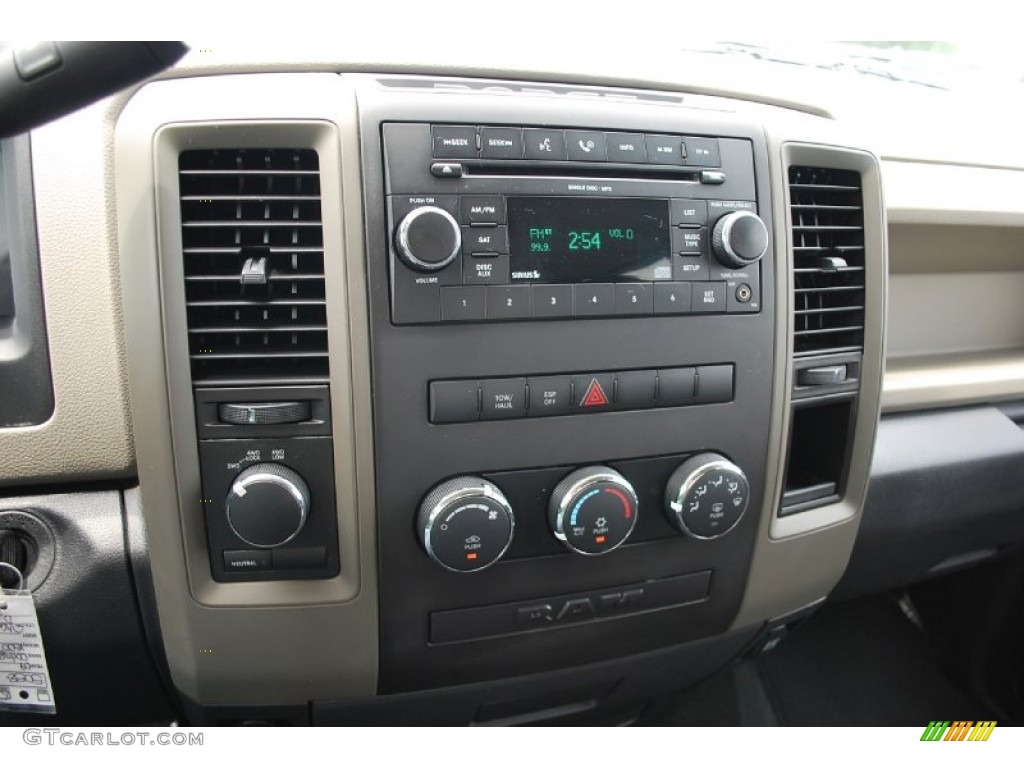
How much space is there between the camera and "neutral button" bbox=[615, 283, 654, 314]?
755 millimetres

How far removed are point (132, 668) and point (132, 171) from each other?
0.66m

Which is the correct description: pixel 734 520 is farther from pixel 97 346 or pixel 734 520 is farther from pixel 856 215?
pixel 97 346

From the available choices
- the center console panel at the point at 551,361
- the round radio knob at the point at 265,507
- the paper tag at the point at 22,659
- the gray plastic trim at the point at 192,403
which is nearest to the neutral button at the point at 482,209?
the center console panel at the point at 551,361

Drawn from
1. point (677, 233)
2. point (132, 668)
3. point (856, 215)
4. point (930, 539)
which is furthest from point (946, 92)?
point (132, 668)

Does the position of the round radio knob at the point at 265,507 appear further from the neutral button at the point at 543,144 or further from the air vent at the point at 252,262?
the neutral button at the point at 543,144

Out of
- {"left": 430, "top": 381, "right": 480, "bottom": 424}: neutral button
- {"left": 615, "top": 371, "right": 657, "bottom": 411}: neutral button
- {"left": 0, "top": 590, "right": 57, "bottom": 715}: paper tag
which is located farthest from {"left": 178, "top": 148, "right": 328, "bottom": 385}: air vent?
{"left": 0, "top": 590, "right": 57, "bottom": 715}: paper tag

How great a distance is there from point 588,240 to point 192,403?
45 cm

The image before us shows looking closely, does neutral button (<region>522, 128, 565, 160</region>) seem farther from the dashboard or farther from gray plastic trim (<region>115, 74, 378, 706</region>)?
gray plastic trim (<region>115, 74, 378, 706</region>)

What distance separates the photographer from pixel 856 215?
0.90 meters

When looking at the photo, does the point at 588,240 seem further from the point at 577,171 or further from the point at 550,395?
the point at 550,395

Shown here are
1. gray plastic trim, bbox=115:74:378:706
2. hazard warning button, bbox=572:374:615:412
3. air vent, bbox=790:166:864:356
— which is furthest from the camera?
air vent, bbox=790:166:864:356

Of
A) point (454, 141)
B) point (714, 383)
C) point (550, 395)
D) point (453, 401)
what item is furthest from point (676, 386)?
point (454, 141)

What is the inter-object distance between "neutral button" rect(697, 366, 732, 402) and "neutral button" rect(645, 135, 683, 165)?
0.79 feet

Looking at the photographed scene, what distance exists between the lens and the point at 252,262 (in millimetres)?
673
